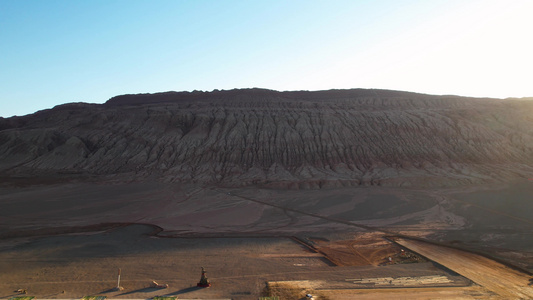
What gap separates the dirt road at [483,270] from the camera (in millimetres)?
12176

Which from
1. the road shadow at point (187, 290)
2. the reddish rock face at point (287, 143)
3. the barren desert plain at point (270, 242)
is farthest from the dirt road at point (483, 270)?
the reddish rock face at point (287, 143)

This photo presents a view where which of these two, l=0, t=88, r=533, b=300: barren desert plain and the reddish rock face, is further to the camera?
the reddish rock face

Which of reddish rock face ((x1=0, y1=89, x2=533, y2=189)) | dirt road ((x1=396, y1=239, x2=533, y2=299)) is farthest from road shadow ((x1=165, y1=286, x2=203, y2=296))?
reddish rock face ((x1=0, y1=89, x2=533, y2=189))

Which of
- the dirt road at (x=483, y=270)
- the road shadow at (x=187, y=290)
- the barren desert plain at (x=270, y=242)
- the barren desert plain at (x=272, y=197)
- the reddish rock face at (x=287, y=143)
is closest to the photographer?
the road shadow at (x=187, y=290)

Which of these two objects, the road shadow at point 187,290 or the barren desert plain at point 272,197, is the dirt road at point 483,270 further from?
the road shadow at point 187,290

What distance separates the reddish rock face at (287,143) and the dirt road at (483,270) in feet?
Answer: 59.7

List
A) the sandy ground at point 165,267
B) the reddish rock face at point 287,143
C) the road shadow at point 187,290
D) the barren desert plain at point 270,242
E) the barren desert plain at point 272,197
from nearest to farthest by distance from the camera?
the road shadow at point 187,290
the sandy ground at point 165,267
the barren desert plain at point 270,242
the barren desert plain at point 272,197
the reddish rock face at point 287,143

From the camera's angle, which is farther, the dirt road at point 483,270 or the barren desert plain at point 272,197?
the barren desert plain at point 272,197

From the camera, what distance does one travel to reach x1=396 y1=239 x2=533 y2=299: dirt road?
12176mm

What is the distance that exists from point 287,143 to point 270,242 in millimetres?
27613

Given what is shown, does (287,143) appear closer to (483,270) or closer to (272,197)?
(272,197)

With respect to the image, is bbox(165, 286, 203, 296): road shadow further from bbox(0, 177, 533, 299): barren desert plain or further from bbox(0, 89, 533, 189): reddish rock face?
bbox(0, 89, 533, 189): reddish rock face

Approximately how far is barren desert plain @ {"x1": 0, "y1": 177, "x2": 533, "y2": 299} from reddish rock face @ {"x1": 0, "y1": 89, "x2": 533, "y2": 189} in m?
5.72

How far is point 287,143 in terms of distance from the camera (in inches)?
1785
